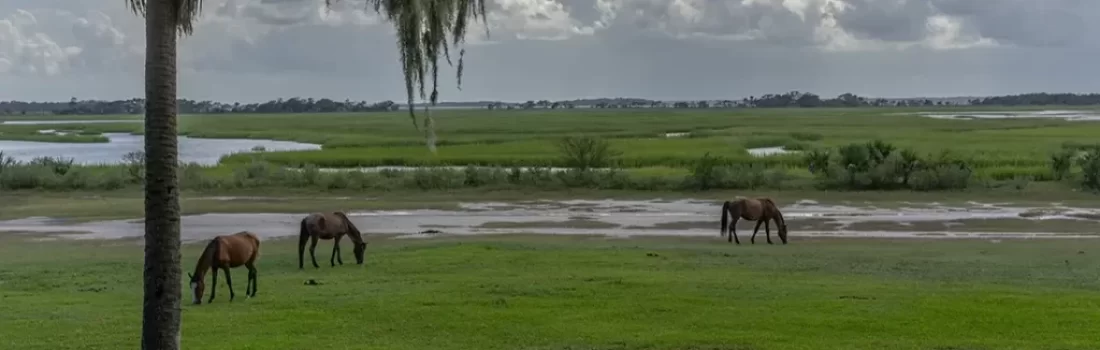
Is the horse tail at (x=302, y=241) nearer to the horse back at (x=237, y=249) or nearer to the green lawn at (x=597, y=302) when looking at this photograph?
the green lawn at (x=597, y=302)

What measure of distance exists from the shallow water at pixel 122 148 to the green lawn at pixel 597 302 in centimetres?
5182

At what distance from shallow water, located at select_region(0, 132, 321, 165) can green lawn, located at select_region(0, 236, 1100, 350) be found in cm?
5182

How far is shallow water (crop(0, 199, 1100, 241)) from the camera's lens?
95.2 feet

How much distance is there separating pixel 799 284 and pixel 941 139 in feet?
214

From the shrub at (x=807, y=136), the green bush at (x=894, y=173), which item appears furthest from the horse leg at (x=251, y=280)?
the shrub at (x=807, y=136)

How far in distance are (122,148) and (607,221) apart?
62.3 metres

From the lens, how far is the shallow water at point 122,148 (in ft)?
239

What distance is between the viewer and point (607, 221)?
32375mm

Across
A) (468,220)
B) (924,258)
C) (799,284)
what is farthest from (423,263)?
(468,220)

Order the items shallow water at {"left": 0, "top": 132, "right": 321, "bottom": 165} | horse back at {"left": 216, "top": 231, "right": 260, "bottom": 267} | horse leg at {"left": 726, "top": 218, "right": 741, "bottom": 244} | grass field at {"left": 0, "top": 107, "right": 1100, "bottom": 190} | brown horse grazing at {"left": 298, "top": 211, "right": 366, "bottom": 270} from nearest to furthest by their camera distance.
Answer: horse back at {"left": 216, "top": 231, "right": 260, "bottom": 267}
brown horse grazing at {"left": 298, "top": 211, "right": 366, "bottom": 270}
horse leg at {"left": 726, "top": 218, "right": 741, "bottom": 244}
grass field at {"left": 0, "top": 107, "right": 1100, "bottom": 190}
shallow water at {"left": 0, "top": 132, "right": 321, "bottom": 165}

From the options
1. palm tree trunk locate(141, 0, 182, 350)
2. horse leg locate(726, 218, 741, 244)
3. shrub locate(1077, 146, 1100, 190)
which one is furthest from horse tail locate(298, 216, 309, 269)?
shrub locate(1077, 146, 1100, 190)

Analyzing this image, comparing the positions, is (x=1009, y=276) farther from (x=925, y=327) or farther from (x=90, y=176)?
(x=90, y=176)

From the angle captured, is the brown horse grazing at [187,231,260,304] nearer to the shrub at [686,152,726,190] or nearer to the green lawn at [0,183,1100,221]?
the green lawn at [0,183,1100,221]

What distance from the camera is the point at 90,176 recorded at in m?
45.6
